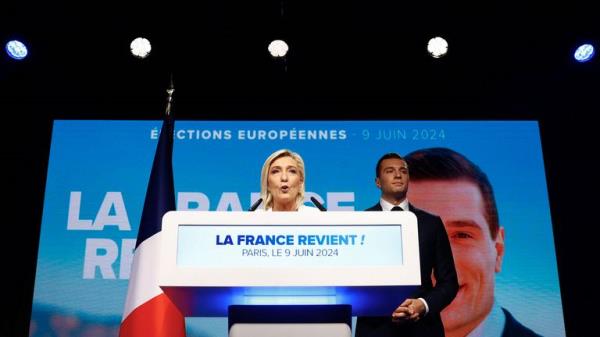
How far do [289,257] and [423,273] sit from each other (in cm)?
176

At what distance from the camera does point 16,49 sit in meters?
5.16

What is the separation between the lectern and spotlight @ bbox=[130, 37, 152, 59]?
3.73m

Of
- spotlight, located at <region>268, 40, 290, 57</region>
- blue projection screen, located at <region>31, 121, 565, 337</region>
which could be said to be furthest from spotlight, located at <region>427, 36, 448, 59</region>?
spotlight, located at <region>268, 40, 290, 57</region>

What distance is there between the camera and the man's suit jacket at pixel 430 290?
9.84 ft

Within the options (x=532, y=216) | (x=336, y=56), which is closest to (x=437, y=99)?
(x=336, y=56)

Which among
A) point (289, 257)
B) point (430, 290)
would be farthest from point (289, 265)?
point (430, 290)

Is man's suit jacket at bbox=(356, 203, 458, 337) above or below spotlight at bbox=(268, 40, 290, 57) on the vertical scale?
below

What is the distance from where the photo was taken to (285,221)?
1.61 m

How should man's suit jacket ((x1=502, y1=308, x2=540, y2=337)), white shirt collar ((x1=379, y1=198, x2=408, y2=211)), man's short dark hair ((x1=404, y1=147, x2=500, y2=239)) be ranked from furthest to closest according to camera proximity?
man's short dark hair ((x1=404, y1=147, x2=500, y2=239)), man's suit jacket ((x1=502, y1=308, x2=540, y2=337)), white shirt collar ((x1=379, y1=198, x2=408, y2=211))

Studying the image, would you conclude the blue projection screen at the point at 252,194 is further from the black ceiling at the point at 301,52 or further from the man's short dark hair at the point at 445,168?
the black ceiling at the point at 301,52

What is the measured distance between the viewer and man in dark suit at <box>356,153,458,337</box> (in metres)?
2.99

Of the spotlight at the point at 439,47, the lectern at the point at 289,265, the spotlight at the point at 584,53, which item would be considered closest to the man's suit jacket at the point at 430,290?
the lectern at the point at 289,265

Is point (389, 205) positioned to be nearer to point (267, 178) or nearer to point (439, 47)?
point (267, 178)

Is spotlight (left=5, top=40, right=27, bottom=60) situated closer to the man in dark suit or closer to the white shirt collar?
the man in dark suit
